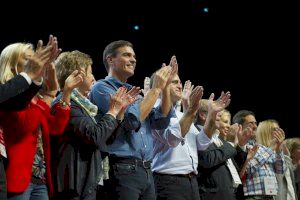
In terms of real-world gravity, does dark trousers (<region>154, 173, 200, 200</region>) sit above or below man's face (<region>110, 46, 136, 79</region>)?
below

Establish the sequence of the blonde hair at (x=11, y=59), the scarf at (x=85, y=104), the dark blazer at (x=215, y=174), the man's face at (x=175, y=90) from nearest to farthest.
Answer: the blonde hair at (x=11, y=59) < the scarf at (x=85, y=104) < the man's face at (x=175, y=90) < the dark blazer at (x=215, y=174)

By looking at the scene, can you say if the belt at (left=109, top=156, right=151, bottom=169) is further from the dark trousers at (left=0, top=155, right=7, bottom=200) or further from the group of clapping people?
the dark trousers at (left=0, top=155, right=7, bottom=200)

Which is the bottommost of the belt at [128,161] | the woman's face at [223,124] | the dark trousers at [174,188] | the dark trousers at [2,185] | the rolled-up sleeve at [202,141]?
the dark trousers at [174,188]

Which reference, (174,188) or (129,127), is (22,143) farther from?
(174,188)

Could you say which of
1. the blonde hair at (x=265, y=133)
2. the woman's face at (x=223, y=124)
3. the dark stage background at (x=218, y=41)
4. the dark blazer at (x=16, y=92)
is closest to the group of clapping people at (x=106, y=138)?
the dark blazer at (x=16, y=92)

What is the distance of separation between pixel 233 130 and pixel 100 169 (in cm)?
234

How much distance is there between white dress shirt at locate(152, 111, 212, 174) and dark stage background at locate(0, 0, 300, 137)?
319 centimetres

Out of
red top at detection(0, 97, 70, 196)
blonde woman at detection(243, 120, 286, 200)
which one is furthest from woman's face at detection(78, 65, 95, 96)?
blonde woman at detection(243, 120, 286, 200)

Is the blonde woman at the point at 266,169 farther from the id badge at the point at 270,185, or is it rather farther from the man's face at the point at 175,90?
the man's face at the point at 175,90

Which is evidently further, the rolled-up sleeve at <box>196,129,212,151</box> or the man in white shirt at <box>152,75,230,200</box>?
the rolled-up sleeve at <box>196,129,212,151</box>

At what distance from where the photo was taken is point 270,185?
459cm

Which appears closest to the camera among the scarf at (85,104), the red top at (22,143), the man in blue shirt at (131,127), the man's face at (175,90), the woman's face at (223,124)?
the red top at (22,143)

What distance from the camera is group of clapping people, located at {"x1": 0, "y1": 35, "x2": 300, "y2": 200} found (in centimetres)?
238

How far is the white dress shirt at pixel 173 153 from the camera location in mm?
3638
